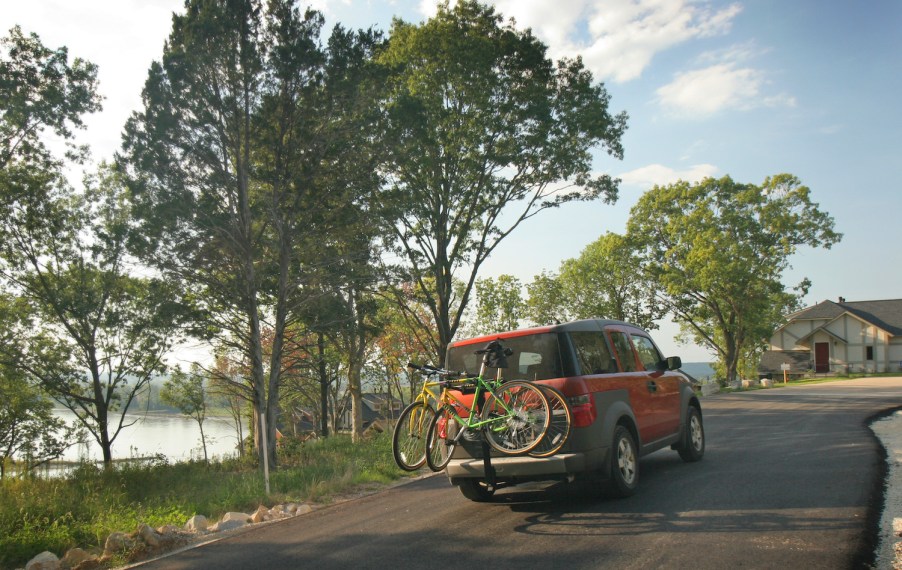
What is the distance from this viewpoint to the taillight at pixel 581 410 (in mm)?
6891

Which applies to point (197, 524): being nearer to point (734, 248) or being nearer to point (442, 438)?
point (442, 438)

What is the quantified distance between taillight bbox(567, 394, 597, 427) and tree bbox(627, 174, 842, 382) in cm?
3822

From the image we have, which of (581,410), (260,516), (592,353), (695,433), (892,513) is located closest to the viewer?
(892,513)

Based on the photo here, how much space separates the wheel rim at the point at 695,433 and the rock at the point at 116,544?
771 cm

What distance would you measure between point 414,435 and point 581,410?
Answer: 215 centimetres

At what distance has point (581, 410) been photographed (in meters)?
6.92

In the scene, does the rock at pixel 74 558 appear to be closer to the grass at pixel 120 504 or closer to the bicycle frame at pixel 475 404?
the grass at pixel 120 504

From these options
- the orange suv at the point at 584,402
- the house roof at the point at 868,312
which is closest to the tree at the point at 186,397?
the orange suv at the point at 584,402

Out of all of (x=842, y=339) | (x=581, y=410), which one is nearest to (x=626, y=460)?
(x=581, y=410)

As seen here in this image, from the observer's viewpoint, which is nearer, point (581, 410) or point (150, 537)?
point (150, 537)

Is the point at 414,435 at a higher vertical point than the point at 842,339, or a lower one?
higher

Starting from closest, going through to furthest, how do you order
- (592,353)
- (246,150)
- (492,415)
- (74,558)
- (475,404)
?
(74,558) → (492,415) → (475,404) → (592,353) → (246,150)

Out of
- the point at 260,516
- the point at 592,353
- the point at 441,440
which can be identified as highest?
the point at 592,353

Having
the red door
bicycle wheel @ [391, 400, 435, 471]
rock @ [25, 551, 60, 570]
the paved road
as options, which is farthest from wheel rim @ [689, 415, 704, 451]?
the red door
